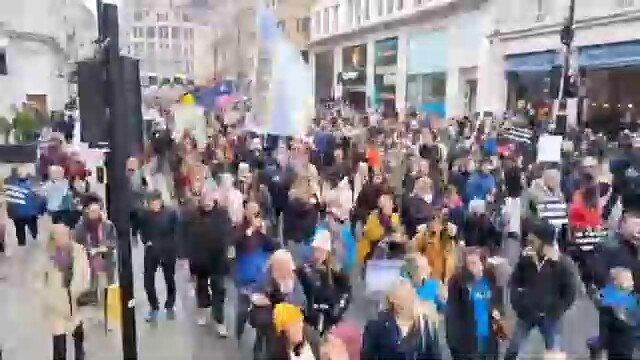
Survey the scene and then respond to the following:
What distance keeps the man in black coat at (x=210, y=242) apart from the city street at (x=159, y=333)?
0.43 meters

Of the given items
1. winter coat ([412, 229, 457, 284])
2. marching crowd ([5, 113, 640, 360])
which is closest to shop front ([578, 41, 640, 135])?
marching crowd ([5, 113, 640, 360])

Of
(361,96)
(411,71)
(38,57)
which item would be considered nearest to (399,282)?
(411,71)

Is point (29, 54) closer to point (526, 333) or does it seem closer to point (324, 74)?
point (324, 74)

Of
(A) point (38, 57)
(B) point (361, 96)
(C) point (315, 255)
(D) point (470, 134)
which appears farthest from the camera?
(B) point (361, 96)

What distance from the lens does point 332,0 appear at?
53438mm

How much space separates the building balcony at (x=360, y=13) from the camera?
122 feet

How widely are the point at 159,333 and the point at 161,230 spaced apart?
3.74 feet

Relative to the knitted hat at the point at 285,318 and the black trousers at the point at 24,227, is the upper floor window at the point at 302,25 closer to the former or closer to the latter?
the black trousers at the point at 24,227

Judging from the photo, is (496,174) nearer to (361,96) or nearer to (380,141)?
(380,141)

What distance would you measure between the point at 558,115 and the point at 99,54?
13.1 metres

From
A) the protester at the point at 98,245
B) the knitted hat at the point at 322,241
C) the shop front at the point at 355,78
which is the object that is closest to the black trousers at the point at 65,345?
the protester at the point at 98,245

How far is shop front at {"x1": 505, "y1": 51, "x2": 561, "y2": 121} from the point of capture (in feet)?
80.0

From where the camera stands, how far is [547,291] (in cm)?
670

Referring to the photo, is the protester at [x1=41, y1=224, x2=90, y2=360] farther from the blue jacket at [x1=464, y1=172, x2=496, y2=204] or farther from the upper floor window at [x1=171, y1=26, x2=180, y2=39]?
the upper floor window at [x1=171, y1=26, x2=180, y2=39]
